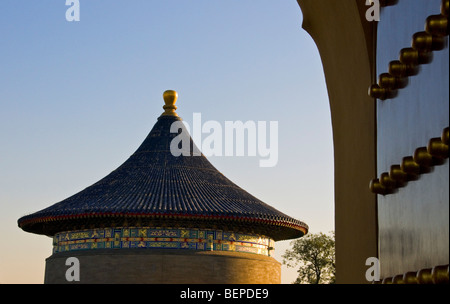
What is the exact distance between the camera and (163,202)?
19125mm

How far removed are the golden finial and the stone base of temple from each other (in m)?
6.17

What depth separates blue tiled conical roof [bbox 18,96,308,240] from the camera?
18.6m

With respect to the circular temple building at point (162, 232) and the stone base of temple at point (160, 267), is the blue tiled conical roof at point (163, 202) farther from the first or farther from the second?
the stone base of temple at point (160, 267)

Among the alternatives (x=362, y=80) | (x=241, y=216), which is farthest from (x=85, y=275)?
(x=362, y=80)

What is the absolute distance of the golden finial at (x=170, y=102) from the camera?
23.2 meters

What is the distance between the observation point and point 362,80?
2131 mm

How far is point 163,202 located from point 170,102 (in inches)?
208

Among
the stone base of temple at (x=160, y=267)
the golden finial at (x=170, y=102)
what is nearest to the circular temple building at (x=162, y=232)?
the stone base of temple at (x=160, y=267)

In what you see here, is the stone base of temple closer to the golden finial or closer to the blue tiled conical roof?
the blue tiled conical roof

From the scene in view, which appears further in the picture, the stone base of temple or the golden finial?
the golden finial

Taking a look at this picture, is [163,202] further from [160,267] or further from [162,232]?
[160,267]

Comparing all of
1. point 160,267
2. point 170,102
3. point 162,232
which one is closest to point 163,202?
point 162,232

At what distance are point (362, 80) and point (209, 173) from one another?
2019 cm

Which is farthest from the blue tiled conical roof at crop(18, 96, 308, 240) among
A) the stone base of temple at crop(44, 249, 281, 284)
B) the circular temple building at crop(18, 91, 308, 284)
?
the stone base of temple at crop(44, 249, 281, 284)
